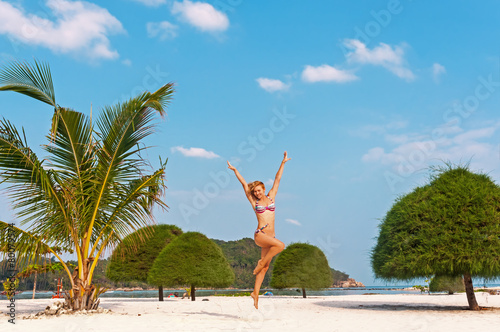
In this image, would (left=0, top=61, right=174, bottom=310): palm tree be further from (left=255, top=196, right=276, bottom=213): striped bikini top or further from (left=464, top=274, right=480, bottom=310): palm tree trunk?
(left=464, top=274, right=480, bottom=310): palm tree trunk

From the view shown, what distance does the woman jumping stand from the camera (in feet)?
28.9

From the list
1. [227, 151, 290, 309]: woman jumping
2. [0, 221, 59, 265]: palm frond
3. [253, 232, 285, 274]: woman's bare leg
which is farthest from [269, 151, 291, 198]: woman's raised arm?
[0, 221, 59, 265]: palm frond

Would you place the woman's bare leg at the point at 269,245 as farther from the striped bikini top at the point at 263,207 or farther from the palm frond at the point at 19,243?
the palm frond at the point at 19,243

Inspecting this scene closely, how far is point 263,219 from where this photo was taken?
9055mm

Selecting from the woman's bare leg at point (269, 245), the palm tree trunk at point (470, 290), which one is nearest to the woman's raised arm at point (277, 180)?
the woman's bare leg at point (269, 245)

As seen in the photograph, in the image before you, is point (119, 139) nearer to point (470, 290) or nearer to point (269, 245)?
point (269, 245)

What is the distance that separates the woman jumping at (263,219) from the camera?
881 cm

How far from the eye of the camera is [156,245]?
846 inches

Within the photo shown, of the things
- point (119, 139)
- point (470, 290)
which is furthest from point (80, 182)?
point (470, 290)

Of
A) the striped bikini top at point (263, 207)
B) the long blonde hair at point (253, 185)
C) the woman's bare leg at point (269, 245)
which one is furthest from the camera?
the long blonde hair at point (253, 185)

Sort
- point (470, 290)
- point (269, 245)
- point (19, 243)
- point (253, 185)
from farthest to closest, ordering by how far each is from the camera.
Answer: point (470, 290) → point (19, 243) → point (253, 185) → point (269, 245)

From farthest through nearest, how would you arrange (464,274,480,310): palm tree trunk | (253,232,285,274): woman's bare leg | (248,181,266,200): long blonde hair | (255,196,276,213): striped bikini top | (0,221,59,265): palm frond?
1. (464,274,480,310): palm tree trunk
2. (0,221,59,265): palm frond
3. (248,181,266,200): long blonde hair
4. (255,196,276,213): striped bikini top
5. (253,232,285,274): woman's bare leg

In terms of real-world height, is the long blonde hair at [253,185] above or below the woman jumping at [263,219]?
above

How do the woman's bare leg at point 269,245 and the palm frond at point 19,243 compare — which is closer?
the woman's bare leg at point 269,245
